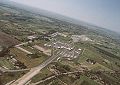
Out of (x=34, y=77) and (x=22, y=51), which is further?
(x=22, y=51)

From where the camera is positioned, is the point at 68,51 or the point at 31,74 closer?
the point at 31,74

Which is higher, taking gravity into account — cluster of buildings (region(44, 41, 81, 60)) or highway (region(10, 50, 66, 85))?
highway (region(10, 50, 66, 85))

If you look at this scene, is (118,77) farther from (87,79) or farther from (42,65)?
(42,65)

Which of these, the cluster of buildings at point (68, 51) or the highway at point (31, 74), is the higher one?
the highway at point (31, 74)

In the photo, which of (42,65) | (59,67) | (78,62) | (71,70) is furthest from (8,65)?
(78,62)

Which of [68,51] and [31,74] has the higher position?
[31,74]

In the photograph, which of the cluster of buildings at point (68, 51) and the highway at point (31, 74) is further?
the cluster of buildings at point (68, 51)

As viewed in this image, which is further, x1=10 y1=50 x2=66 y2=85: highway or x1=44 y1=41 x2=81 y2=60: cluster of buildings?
x1=44 y1=41 x2=81 y2=60: cluster of buildings

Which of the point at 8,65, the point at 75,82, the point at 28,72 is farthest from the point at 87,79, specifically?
the point at 8,65

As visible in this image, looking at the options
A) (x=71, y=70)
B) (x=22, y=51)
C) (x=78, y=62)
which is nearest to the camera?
(x=71, y=70)

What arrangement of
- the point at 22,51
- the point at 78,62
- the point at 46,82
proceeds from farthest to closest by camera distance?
1. the point at 78,62
2. the point at 22,51
3. the point at 46,82
